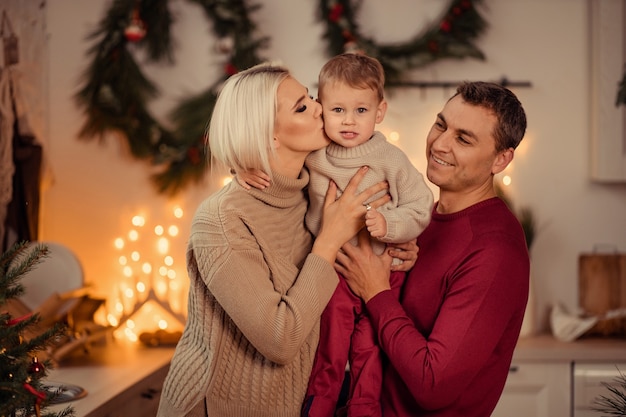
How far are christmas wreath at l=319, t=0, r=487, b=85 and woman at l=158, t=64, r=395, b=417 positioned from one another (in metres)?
1.52

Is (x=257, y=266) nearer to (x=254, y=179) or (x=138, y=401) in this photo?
(x=254, y=179)

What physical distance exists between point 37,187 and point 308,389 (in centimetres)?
183

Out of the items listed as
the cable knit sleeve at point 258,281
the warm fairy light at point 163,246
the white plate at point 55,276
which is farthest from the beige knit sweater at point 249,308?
the warm fairy light at point 163,246

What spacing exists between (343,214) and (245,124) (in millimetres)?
312

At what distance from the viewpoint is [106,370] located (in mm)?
2828

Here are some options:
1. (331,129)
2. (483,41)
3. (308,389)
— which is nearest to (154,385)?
(308,389)

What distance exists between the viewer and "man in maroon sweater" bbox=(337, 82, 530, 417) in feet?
Answer: 5.36

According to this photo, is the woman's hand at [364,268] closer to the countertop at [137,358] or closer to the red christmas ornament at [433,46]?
the countertop at [137,358]

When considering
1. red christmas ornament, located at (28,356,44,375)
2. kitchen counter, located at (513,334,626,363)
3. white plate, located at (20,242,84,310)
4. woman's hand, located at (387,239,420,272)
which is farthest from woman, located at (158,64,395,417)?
kitchen counter, located at (513,334,626,363)

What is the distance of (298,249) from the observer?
1885 millimetres

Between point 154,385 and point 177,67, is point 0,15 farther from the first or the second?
point 154,385

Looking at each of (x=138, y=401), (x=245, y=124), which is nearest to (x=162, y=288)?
(x=138, y=401)

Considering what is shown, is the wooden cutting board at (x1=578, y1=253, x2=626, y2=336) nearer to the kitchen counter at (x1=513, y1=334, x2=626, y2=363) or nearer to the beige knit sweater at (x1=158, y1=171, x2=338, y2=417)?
the kitchen counter at (x1=513, y1=334, x2=626, y2=363)

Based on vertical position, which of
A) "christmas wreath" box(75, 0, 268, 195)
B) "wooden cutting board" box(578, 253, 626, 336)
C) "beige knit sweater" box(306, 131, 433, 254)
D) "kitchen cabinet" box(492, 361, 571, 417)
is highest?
"christmas wreath" box(75, 0, 268, 195)
